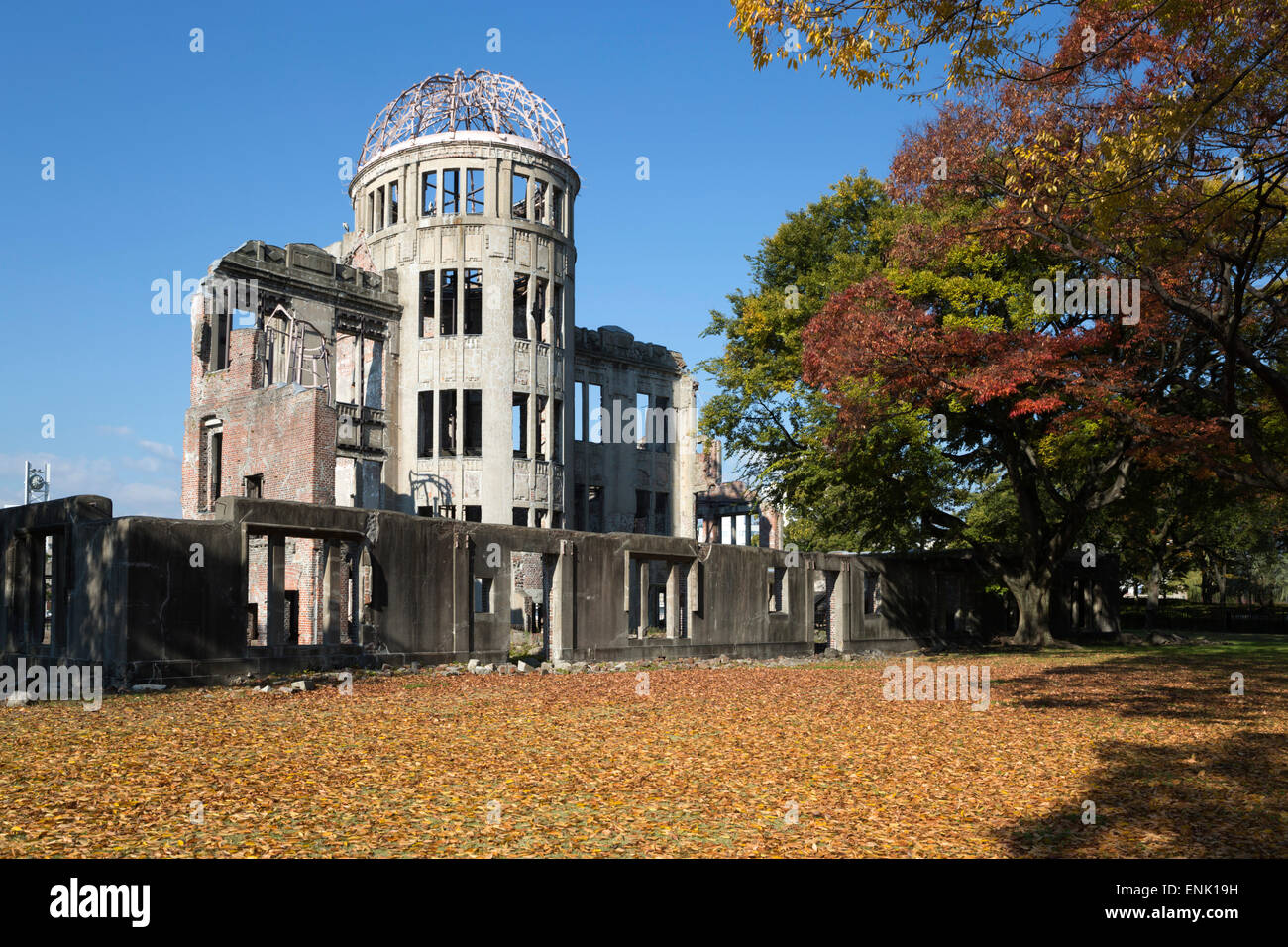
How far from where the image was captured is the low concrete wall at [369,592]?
16.9 metres

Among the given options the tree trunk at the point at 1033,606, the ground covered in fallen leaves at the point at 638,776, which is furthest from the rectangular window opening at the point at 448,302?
the ground covered in fallen leaves at the point at 638,776

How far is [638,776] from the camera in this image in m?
9.45

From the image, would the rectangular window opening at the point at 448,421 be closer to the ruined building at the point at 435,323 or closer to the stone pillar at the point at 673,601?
the ruined building at the point at 435,323

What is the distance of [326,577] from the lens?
21719mm

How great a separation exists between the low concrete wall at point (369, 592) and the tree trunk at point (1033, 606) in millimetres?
3565

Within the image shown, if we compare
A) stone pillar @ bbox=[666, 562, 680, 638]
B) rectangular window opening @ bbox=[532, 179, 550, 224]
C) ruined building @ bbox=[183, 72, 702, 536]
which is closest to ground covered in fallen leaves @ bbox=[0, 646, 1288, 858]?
stone pillar @ bbox=[666, 562, 680, 638]

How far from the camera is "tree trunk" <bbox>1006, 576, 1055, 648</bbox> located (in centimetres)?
3059

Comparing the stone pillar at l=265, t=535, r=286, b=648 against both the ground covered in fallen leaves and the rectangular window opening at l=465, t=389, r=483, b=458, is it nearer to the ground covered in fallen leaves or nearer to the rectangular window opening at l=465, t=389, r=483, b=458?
the ground covered in fallen leaves

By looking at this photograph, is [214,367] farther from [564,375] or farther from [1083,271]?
[1083,271]

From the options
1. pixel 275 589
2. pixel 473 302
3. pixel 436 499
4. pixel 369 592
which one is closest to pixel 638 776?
pixel 275 589

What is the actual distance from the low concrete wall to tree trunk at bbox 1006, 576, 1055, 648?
3.57m

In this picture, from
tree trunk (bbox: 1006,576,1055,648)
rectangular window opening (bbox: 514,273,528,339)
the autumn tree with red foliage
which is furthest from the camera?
rectangular window opening (bbox: 514,273,528,339)

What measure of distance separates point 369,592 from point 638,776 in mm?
11968

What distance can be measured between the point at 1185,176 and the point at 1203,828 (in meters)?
7.97
